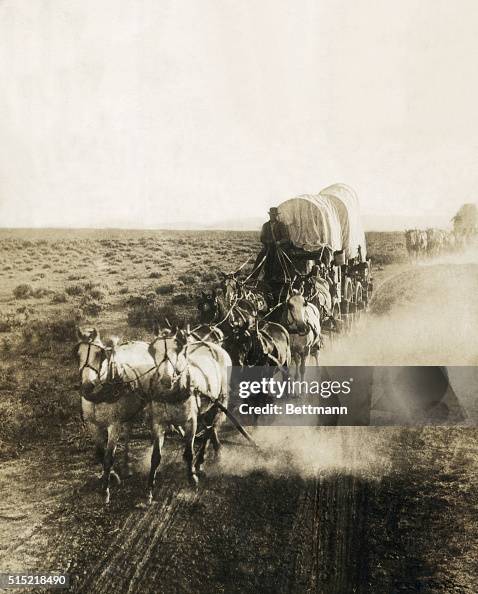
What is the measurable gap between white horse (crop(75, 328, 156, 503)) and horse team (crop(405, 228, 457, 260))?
2224 mm

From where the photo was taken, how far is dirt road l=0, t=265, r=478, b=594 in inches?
160

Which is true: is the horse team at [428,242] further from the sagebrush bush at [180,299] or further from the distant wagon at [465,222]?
the sagebrush bush at [180,299]

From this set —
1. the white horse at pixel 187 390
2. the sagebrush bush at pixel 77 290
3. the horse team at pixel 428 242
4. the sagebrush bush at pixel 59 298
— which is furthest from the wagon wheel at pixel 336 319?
the sagebrush bush at pixel 59 298

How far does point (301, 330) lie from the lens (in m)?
4.52

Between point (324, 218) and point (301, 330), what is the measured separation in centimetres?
95

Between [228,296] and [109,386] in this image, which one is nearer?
[109,386]

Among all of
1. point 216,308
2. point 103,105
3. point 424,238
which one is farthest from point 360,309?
point 103,105

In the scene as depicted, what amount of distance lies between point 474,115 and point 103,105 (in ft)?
9.60

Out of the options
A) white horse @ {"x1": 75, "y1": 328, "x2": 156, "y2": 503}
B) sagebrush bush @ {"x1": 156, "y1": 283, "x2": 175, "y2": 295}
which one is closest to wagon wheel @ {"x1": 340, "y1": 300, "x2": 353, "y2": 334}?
sagebrush bush @ {"x1": 156, "y1": 283, "x2": 175, "y2": 295}

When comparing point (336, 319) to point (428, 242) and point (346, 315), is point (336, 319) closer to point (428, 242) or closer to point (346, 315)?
point (346, 315)

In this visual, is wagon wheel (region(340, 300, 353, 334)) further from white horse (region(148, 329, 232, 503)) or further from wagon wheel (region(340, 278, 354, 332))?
white horse (region(148, 329, 232, 503))

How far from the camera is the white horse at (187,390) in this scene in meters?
4.09

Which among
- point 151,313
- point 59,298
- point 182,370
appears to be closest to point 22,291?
point 59,298

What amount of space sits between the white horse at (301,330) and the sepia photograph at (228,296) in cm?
Answer: 2
